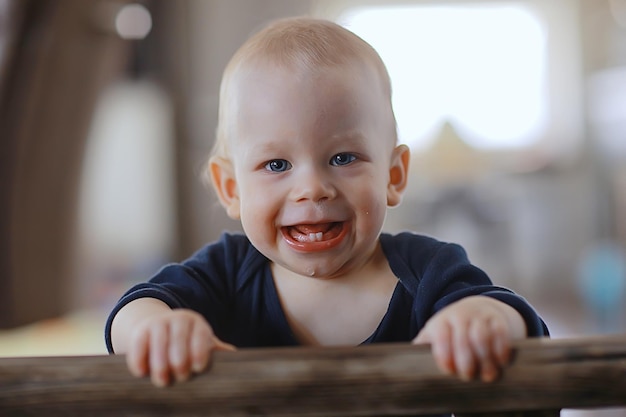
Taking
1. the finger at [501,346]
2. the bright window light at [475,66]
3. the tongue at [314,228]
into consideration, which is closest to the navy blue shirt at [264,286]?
the tongue at [314,228]

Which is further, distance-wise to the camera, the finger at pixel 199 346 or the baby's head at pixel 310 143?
the baby's head at pixel 310 143

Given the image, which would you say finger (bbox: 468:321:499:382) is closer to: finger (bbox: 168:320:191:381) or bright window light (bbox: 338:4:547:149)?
finger (bbox: 168:320:191:381)

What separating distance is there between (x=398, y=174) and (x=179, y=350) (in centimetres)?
47

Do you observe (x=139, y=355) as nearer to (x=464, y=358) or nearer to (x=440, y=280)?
(x=464, y=358)

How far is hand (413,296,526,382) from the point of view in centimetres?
54

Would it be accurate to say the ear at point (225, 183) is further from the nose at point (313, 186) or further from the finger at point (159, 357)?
the finger at point (159, 357)

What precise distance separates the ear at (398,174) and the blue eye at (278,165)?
16 cm

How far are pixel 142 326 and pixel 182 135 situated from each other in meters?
3.83

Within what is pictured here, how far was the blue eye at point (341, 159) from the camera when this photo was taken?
0.83m

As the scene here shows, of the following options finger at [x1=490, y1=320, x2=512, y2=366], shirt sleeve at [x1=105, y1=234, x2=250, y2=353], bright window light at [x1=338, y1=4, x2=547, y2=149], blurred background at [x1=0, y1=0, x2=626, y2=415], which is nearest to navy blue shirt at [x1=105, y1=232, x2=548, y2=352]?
shirt sleeve at [x1=105, y1=234, x2=250, y2=353]

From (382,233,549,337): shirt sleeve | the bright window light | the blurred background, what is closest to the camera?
(382,233,549,337): shirt sleeve

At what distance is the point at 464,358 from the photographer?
54 centimetres

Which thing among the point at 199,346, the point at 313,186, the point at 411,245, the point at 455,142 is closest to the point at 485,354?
the point at 199,346

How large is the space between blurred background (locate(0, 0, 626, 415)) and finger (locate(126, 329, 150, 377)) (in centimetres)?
192
